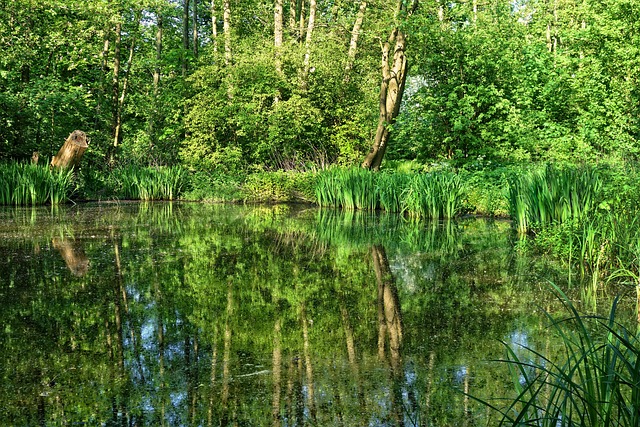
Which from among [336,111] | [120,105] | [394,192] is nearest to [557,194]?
[394,192]

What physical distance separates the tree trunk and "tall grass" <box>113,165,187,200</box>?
487cm

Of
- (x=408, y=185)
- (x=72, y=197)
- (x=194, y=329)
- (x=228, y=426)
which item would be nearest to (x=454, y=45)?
(x=408, y=185)

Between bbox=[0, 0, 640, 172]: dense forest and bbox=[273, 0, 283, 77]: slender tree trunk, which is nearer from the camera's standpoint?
bbox=[0, 0, 640, 172]: dense forest

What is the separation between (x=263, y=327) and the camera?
4363 millimetres

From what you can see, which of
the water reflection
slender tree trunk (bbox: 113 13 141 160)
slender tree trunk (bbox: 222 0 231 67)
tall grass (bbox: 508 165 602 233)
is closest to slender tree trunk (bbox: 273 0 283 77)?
slender tree trunk (bbox: 222 0 231 67)

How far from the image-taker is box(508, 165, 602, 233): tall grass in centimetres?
665

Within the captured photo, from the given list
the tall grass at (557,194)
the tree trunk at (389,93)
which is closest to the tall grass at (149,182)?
the tree trunk at (389,93)

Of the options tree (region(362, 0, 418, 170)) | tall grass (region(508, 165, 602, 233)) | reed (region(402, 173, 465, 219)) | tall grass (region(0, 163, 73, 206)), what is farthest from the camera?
tree (region(362, 0, 418, 170))

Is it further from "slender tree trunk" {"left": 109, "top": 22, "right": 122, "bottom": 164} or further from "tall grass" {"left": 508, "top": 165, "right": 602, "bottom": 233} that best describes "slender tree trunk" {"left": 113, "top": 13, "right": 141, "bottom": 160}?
"tall grass" {"left": 508, "top": 165, "right": 602, "bottom": 233}

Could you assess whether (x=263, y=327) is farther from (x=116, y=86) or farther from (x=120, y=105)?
(x=120, y=105)

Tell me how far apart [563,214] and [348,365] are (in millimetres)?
4180

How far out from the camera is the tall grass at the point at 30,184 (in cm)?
1304

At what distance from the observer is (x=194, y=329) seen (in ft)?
14.1

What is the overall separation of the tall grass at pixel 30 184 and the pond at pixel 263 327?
15.5 feet
